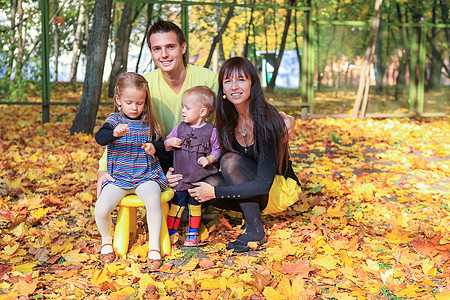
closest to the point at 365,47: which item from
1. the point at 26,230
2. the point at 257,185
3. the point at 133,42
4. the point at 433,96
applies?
the point at 433,96

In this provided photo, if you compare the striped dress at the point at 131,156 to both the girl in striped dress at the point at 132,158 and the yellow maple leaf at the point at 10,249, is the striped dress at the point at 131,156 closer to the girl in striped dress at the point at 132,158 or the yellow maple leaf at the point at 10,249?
the girl in striped dress at the point at 132,158

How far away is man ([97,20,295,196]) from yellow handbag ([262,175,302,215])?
41cm

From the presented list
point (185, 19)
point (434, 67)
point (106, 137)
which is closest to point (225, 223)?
point (106, 137)

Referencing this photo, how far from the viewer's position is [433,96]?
9.52 meters

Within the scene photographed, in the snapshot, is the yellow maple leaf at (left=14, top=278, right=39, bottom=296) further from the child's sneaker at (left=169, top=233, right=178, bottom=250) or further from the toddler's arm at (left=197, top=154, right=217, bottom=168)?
the toddler's arm at (left=197, top=154, right=217, bottom=168)

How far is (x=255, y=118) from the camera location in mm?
2914

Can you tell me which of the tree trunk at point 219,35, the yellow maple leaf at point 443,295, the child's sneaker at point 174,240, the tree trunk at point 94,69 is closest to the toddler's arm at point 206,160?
the child's sneaker at point 174,240

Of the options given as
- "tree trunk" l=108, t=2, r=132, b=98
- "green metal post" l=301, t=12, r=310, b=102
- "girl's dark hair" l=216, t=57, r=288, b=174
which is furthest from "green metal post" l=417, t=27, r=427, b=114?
"girl's dark hair" l=216, t=57, r=288, b=174

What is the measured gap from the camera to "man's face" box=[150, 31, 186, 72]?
3.12m

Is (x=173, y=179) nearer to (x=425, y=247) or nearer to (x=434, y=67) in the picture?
(x=425, y=247)

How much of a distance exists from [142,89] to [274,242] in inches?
49.4

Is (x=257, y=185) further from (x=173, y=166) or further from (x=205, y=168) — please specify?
(x=173, y=166)

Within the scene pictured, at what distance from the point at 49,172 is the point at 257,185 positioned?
2.56 metres

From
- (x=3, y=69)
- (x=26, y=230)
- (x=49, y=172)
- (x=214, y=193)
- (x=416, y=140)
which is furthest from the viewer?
(x=3, y=69)
